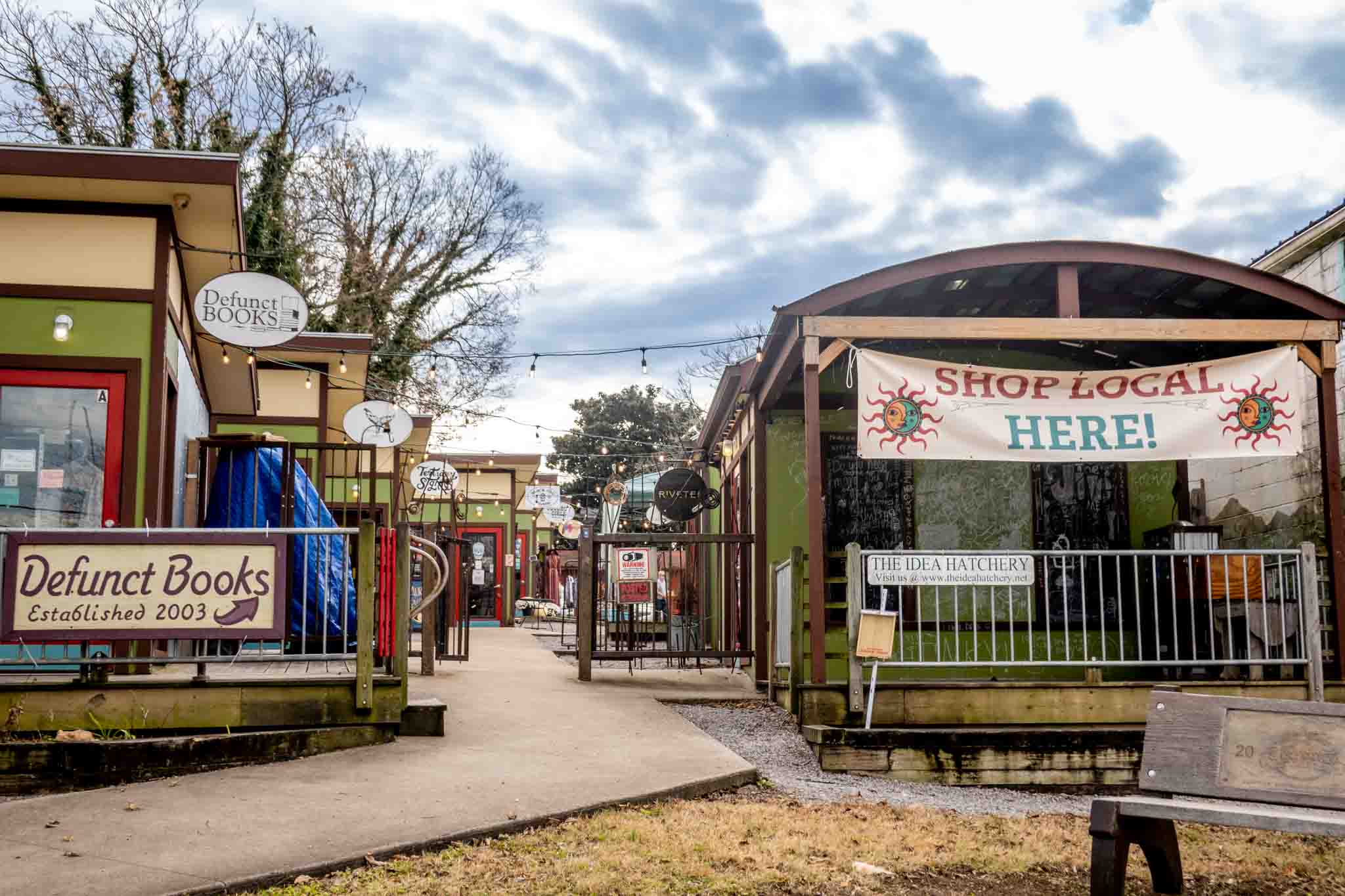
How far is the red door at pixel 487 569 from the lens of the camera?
101 ft

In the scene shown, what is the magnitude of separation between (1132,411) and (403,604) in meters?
5.58

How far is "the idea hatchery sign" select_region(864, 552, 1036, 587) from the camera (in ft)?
26.8

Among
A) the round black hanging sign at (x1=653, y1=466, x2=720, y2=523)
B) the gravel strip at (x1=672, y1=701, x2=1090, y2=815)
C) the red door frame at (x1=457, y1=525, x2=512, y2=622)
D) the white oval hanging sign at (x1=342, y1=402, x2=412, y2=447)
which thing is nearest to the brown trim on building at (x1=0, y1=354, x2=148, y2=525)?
the white oval hanging sign at (x1=342, y1=402, x2=412, y2=447)

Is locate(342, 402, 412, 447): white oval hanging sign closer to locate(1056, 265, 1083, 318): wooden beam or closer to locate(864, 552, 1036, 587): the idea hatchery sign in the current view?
locate(864, 552, 1036, 587): the idea hatchery sign

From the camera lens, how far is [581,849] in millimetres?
5160

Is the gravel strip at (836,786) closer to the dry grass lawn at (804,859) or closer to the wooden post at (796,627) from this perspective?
the wooden post at (796,627)

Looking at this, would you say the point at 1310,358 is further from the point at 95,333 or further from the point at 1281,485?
the point at 95,333

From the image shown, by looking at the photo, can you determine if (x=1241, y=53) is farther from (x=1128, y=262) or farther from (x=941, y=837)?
(x=941, y=837)

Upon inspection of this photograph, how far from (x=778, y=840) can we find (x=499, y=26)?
8.67m

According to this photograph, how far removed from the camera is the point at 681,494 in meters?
15.4

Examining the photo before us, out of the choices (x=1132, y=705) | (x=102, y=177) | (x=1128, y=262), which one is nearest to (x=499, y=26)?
(x=102, y=177)

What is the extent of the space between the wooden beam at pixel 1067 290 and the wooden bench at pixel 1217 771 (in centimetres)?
486

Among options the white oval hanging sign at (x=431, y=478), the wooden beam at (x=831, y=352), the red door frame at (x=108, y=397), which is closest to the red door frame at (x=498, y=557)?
the white oval hanging sign at (x=431, y=478)

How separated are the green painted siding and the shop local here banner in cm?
556
